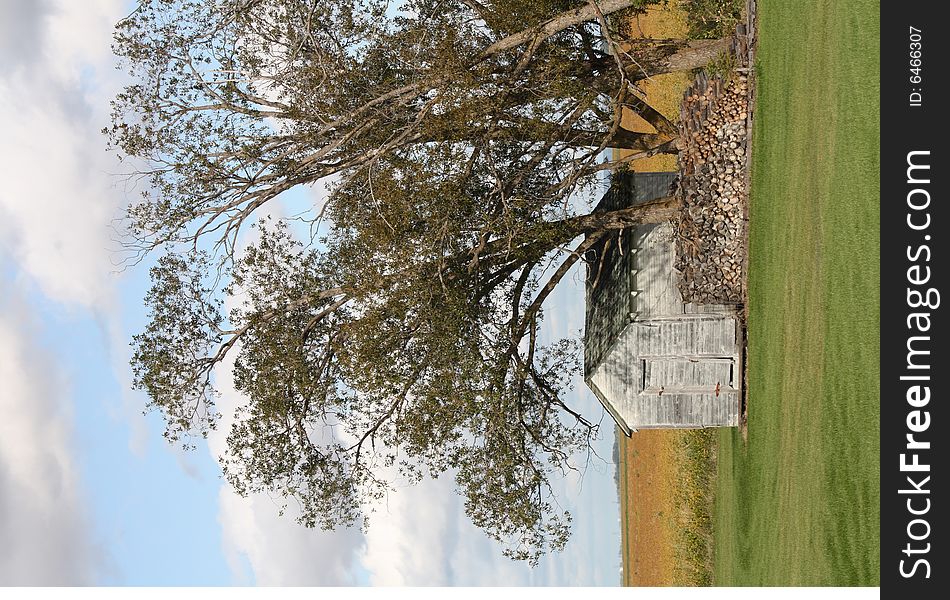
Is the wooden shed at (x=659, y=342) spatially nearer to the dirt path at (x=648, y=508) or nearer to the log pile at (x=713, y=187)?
the log pile at (x=713, y=187)

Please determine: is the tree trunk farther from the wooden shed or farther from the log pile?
the wooden shed

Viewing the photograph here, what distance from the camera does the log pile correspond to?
72.0ft

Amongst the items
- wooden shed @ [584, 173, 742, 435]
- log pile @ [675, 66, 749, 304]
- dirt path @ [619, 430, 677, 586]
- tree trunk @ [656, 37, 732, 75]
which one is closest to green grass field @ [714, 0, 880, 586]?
log pile @ [675, 66, 749, 304]

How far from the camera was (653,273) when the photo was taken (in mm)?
24344

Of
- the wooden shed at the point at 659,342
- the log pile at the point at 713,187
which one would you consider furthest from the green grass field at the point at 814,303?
the wooden shed at the point at 659,342

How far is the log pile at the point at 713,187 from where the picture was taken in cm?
2194

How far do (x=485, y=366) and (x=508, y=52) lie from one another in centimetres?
724

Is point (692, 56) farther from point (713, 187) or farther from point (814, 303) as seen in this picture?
point (814, 303)

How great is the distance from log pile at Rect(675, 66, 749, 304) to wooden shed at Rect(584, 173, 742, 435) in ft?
2.60

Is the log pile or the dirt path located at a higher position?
the log pile

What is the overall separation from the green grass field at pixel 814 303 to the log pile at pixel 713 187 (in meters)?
0.61

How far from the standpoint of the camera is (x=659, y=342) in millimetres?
24531
